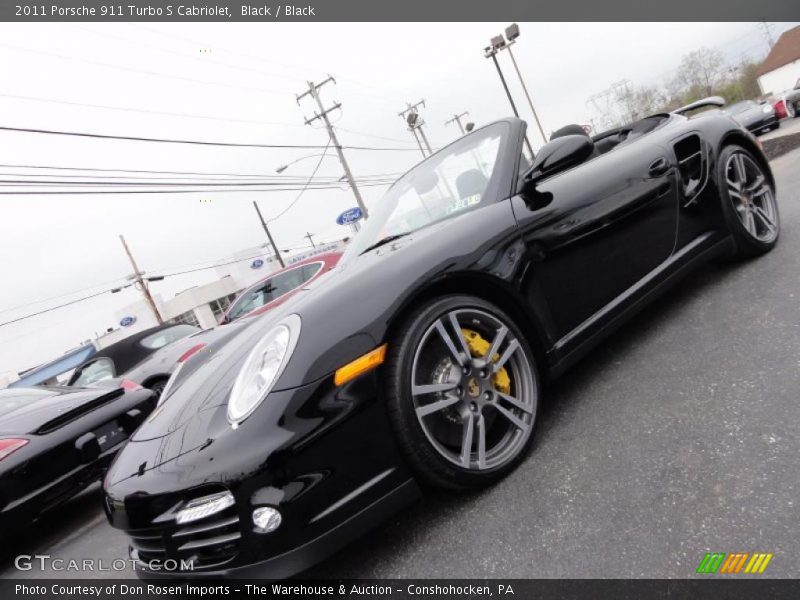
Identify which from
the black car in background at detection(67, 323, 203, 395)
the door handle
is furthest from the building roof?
the black car in background at detection(67, 323, 203, 395)

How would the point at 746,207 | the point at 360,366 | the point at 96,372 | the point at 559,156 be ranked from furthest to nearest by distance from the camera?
the point at 96,372
the point at 746,207
the point at 559,156
the point at 360,366

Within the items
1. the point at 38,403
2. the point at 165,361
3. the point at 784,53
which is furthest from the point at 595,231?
the point at 784,53

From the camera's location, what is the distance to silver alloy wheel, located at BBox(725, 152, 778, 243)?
3193mm

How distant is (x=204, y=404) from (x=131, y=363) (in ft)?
A: 19.3

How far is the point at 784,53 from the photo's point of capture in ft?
188

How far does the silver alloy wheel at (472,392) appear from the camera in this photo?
178 cm

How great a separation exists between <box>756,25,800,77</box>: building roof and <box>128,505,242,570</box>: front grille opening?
7482cm

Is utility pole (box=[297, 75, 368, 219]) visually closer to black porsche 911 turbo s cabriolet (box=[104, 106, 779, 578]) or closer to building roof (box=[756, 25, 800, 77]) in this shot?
black porsche 911 turbo s cabriolet (box=[104, 106, 779, 578])

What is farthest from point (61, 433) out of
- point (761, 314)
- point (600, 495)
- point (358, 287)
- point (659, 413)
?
point (761, 314)

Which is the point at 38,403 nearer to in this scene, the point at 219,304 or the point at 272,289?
the point at 272,289

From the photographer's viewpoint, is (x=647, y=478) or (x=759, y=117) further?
(x=759, y=117)

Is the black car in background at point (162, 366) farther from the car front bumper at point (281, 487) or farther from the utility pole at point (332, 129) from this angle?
the utility pole at point (332, 129)

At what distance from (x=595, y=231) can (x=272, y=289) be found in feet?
13.8

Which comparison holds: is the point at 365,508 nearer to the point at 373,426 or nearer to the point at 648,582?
the point at 373,426
